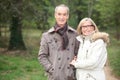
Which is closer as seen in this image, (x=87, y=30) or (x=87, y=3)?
(x=87, y=30)

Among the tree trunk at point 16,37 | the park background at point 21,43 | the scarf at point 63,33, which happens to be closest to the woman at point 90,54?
the scarf at point 63,33

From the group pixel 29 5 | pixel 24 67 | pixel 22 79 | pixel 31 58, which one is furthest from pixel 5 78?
pixel 29 5

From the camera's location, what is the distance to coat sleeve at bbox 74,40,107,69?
15.0ft

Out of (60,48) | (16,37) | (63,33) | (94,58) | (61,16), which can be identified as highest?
(61,16)

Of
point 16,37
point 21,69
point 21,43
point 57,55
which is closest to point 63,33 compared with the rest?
point 57,55

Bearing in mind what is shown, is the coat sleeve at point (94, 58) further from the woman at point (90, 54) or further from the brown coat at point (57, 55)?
the brown coat at point (57, 55)

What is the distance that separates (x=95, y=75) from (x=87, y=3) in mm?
36351

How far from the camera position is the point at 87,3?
133 ft

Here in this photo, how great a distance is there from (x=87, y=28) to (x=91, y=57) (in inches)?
16.7

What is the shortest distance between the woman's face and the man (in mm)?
185

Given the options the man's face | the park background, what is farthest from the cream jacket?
the park background

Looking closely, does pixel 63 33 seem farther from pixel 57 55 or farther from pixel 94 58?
pixel 94 58

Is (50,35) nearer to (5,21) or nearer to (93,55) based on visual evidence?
(93,55)

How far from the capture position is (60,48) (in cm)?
466
